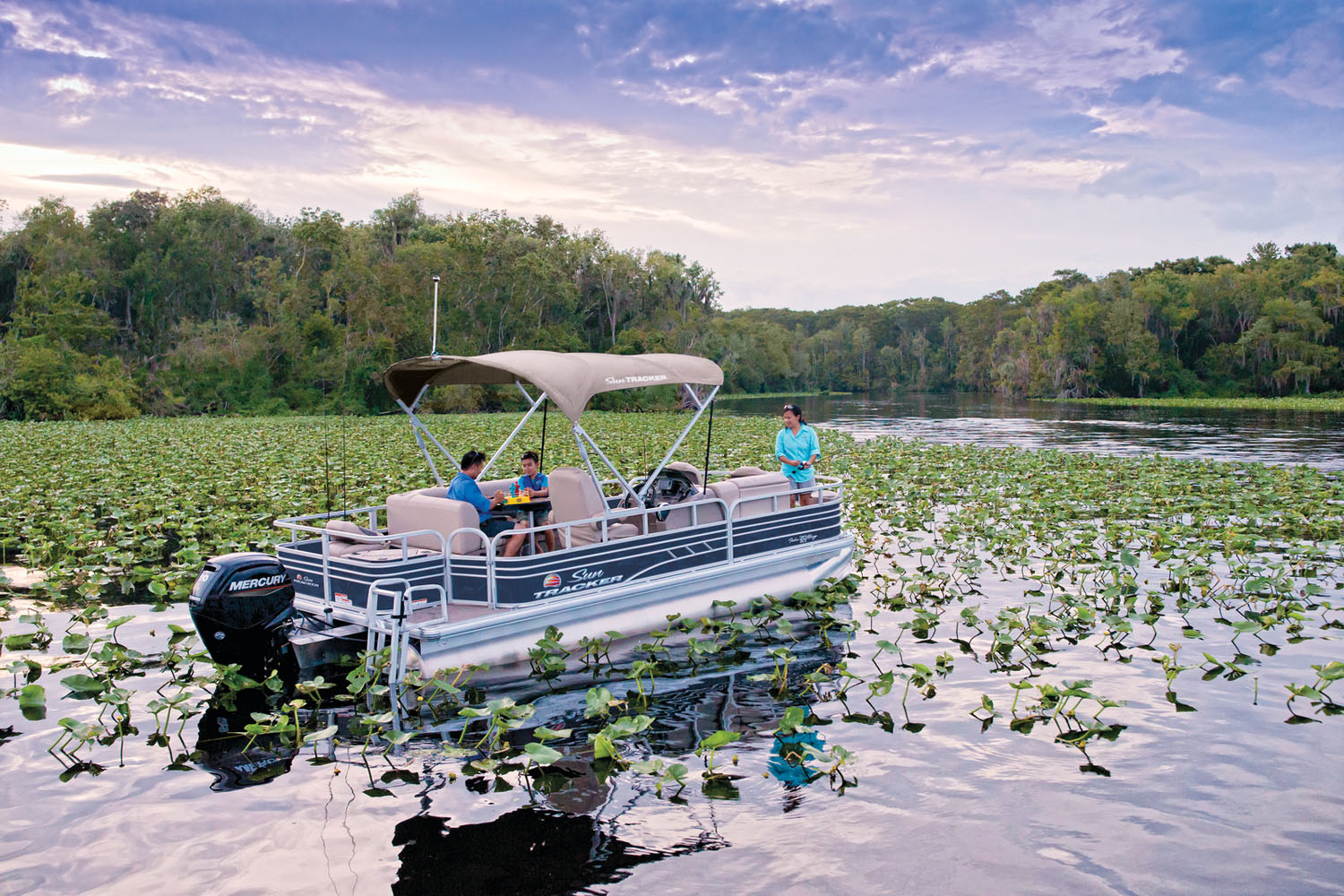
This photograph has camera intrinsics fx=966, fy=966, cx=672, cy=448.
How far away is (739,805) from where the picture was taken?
20.4 feet

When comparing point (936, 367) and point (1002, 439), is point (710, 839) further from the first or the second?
point (936, 367)

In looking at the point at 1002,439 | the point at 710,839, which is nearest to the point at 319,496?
the point at 710,839

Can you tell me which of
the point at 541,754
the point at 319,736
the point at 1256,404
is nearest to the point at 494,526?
the point at 319,736

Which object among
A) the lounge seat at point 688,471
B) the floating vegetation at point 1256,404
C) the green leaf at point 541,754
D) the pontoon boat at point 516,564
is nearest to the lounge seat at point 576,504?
the pontoon boat at point 516,564

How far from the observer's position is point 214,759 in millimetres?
6750

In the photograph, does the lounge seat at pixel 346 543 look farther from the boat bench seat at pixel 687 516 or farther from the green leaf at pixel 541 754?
the green leaf at pixel 541 754

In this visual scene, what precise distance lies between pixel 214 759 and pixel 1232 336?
104 metres

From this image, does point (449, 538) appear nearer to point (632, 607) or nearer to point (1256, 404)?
Result: point (632, 607)

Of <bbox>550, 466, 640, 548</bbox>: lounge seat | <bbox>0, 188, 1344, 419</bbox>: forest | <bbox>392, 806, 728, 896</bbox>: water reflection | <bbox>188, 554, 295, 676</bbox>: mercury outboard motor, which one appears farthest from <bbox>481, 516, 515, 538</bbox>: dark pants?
<bbox>0, 188, 1344, 419</bbox>: forest

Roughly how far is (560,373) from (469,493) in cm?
141

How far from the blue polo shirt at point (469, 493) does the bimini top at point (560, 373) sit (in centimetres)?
108

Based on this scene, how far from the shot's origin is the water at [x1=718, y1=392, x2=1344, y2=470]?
29.0 m

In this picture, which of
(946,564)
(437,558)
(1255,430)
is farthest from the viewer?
(1255,430)

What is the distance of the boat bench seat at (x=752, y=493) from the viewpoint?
10.5m
